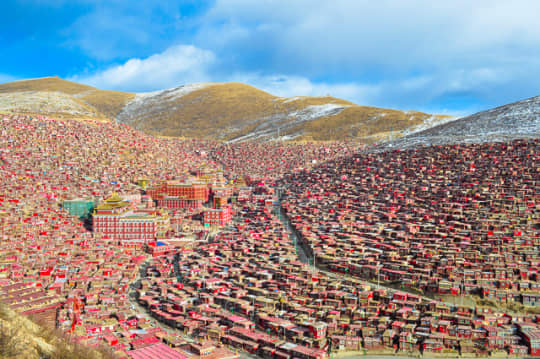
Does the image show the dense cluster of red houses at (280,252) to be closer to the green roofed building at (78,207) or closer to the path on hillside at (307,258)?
the path on hillside at (307,258)

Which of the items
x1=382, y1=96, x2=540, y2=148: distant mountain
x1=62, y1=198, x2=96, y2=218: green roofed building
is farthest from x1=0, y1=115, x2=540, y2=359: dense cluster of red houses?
x1=382, y1=96, x2=540, y2=148: distant mountain

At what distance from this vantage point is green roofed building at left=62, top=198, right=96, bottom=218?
6106 cm

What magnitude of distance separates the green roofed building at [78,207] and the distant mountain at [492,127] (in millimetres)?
55778

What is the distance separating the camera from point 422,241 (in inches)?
1777

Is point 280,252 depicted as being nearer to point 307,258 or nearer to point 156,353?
point 307,258

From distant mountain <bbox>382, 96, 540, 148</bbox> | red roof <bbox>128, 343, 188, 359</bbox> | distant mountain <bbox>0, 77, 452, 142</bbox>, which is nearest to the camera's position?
red roof <bbox>128, 343, 188, 359</bbox>

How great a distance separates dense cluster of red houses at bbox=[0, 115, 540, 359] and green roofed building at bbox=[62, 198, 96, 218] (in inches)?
62.7

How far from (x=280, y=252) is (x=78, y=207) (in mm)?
28924

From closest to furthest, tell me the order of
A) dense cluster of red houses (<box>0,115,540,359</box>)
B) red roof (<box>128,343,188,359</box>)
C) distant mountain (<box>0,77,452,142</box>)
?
red roof (<box>128,343,188,359</box>)
dense cluster of red houses (<box>0,115,540,359</box>)
distant mountain (<box>0,77,452,142</box>)

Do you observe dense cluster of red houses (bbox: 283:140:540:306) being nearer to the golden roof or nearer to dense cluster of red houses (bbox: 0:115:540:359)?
dense cluster of red houses (bbox: 0:115:540:359)

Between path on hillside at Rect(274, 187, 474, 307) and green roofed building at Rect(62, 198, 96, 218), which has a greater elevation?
green roofed building at Rect(62, 198, 96, 218)

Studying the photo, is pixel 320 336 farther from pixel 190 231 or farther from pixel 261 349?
pixel 190 231

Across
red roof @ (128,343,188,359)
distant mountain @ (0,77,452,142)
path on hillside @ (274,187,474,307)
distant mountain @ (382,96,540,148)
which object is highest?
distant mountain @ (0,77,452,142)

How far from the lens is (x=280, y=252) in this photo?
46344mm
